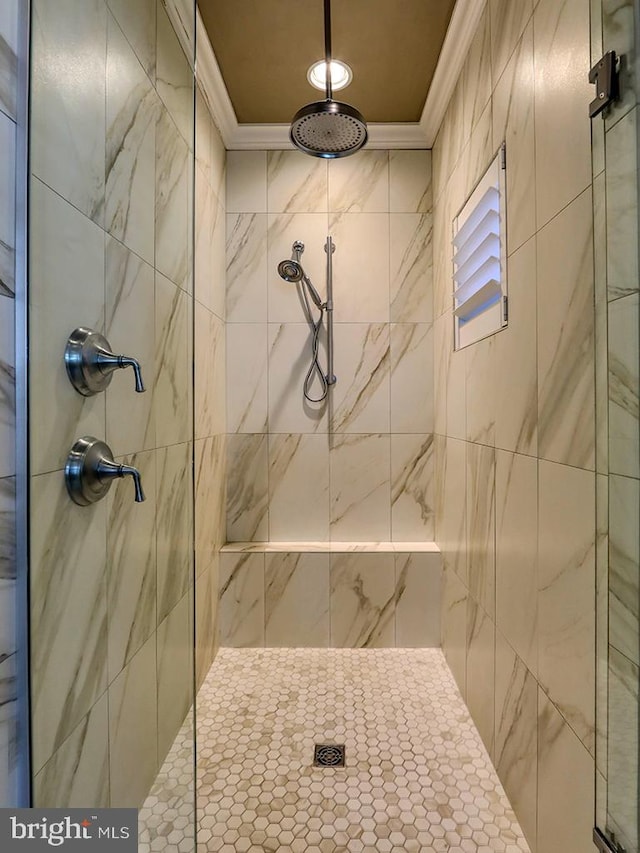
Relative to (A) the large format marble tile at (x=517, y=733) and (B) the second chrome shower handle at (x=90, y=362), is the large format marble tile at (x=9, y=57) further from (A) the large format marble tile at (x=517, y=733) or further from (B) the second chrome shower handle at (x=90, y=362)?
(A) the large format marble tile at (x=517, y=733)

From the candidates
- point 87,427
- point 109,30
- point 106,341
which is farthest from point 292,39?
point 87,427

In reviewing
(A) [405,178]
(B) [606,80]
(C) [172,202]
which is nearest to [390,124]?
(A) [405,178]

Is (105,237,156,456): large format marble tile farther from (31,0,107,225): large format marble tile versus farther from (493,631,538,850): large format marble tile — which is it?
(493,631,538,850): large format marble tile

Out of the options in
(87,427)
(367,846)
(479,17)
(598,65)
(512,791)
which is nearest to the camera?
(598,65)

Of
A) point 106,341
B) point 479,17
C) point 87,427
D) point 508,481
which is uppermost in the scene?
point 479,17

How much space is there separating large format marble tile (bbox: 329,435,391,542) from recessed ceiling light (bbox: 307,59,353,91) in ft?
5.10

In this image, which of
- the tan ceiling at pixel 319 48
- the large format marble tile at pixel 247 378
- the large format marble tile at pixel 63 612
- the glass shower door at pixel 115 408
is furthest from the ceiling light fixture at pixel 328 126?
the large format marble tile at pixel 63 612

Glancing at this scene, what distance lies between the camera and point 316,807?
1307 mm

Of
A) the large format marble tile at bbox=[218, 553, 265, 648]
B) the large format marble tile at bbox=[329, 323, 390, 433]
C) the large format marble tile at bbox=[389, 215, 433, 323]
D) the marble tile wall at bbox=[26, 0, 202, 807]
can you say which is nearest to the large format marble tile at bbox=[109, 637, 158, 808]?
the marble tile wall at bbox=[26, 0, 202, 807]

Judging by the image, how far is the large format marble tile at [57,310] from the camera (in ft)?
2.29

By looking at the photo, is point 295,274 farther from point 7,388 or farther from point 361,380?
point 7,388

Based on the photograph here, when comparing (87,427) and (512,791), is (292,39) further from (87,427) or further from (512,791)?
(512,791)

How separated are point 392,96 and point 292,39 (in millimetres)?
545

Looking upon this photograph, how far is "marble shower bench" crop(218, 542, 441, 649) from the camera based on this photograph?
2.22 m
